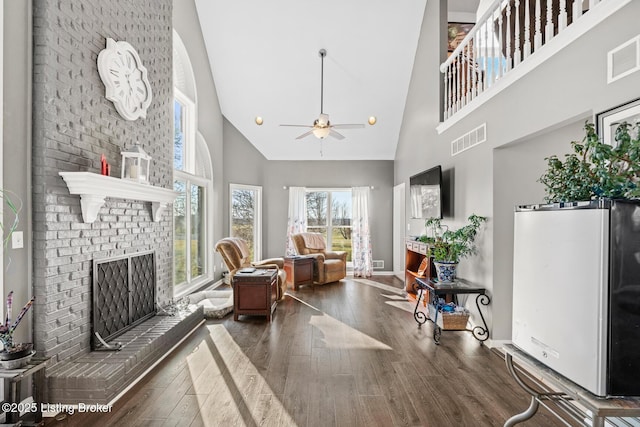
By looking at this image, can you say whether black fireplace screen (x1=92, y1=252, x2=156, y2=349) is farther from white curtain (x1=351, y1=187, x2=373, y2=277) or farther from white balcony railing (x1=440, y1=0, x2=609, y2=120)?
white curtain (x1=351, y1=187, x2=373, y2=277)

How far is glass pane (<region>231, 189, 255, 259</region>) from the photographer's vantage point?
24.7ft

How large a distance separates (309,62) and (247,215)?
3500 millimetres

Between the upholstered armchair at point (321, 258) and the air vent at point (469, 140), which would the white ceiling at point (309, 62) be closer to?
the upholstered armchair at point (321, 258)

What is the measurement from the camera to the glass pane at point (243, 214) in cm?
754

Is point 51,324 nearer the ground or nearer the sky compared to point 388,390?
nearer the sky

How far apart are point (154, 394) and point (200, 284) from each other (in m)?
3.42

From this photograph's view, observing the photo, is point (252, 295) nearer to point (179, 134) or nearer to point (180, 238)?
point (180, 238)

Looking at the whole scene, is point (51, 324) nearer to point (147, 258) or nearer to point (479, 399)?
point (147, 258)

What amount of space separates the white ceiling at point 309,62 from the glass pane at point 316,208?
1186 mm

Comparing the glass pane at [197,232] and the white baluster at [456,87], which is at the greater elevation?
the white baluster at [456,87]

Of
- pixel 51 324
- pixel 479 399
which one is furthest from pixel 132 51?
pixel 479 399

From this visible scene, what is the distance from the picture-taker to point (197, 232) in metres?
6.15

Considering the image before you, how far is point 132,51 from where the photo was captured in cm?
338

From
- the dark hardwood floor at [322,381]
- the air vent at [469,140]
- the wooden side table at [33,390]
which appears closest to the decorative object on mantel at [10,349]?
the wooden side table at [33,390]
